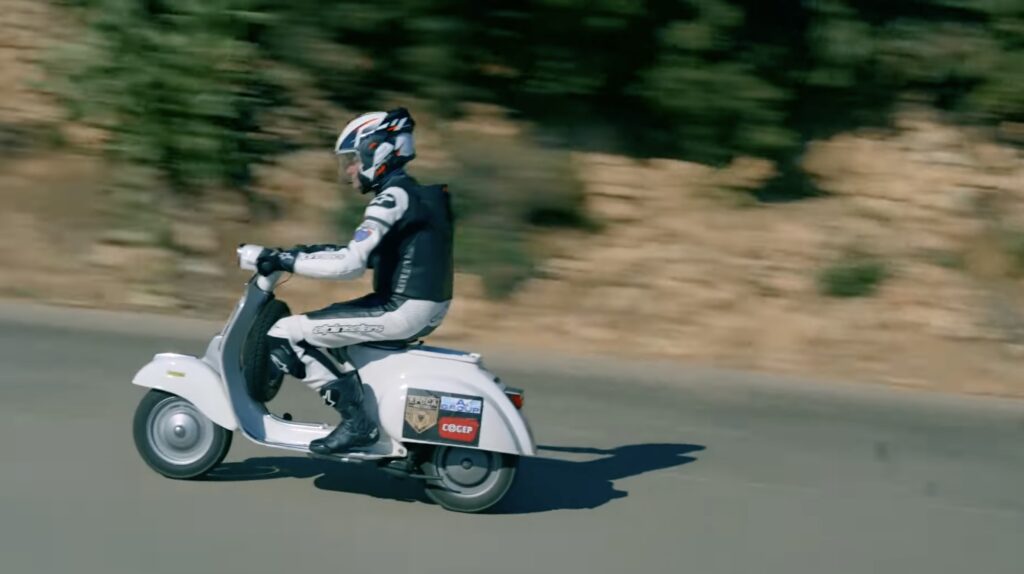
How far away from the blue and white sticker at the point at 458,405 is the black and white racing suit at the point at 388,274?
34cm

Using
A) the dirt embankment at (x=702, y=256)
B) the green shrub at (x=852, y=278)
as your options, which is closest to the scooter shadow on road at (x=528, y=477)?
the dirt embankment at (x=702, y=256)

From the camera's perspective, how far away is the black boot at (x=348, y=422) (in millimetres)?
6293

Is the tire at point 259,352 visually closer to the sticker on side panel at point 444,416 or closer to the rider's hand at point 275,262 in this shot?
the rider's hand at point 275,262

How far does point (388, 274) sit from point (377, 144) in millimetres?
591

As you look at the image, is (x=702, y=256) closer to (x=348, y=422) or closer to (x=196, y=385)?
(x=348, y=422)

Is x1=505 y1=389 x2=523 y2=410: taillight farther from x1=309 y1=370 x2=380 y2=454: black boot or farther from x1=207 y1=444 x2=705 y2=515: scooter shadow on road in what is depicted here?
x1=309 y1=370 x2=380 y2=454: black boot

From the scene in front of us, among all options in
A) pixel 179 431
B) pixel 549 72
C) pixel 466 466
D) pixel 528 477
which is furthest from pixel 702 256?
pixel 179 431

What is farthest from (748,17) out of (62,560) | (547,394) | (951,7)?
(62,560)

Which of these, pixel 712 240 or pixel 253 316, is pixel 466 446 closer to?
pixel 253 316

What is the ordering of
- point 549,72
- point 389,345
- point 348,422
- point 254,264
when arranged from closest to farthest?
point 254,264 < point 348,422 < point 389,345 < point 549,72

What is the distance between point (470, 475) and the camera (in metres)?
6.40

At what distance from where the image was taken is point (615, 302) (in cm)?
1066

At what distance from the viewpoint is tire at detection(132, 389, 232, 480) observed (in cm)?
645

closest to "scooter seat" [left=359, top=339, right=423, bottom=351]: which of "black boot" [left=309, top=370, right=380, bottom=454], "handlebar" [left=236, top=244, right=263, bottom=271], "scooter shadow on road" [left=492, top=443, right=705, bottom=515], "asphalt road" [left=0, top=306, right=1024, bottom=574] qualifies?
"black boot" [left=309, top=370, right=380, bottom=454]
